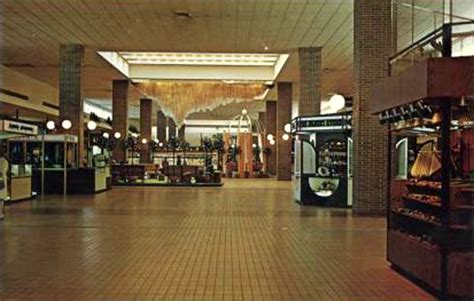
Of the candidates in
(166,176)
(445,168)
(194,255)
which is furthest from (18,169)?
(445,168)

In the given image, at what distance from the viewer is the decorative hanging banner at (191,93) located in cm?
3431

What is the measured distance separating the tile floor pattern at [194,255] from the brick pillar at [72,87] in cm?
747

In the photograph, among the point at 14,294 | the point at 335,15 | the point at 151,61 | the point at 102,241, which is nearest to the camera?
the point at 14,294

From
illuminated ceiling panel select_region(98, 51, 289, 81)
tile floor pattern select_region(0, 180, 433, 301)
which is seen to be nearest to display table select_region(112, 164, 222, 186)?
illuminated ceiling panel select_region(98, 51, 289, 81)

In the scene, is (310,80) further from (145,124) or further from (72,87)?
(145,124)

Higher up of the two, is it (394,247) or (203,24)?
(203,24)

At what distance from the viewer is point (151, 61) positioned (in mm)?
31781

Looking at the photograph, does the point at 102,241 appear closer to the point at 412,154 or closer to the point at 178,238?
the point at 178,238

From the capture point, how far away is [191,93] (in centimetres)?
3484

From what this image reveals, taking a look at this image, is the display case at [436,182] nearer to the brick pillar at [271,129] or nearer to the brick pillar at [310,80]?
the brick pillar at [310,80]

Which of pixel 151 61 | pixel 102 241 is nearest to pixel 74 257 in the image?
pixel 102 241

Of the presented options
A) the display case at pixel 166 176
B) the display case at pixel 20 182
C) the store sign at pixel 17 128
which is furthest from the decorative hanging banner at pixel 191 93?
the store sign at pixel 17 128

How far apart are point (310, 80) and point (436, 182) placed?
1788 cm

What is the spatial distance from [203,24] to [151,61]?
37.4ft
